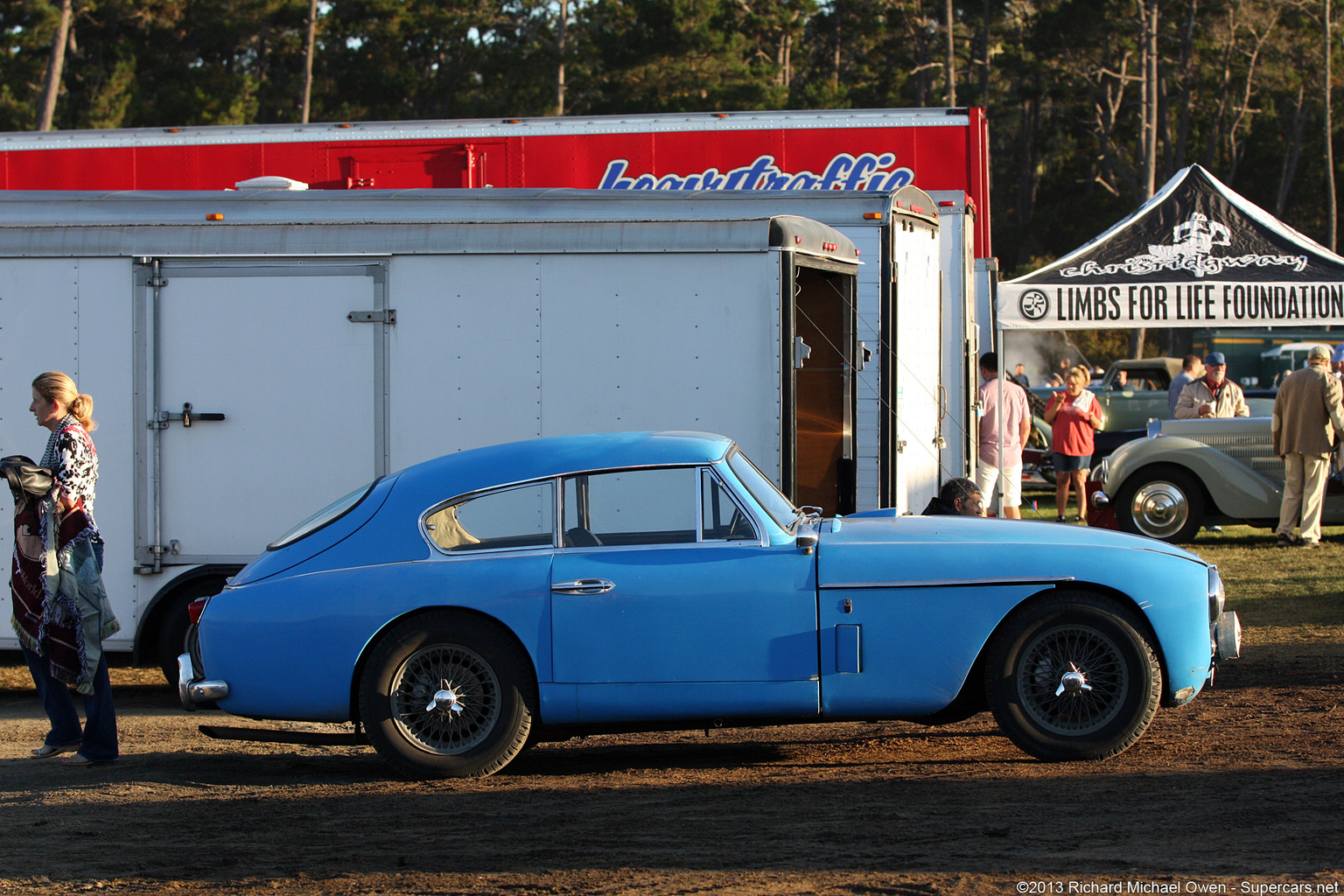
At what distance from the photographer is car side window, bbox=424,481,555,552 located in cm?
559

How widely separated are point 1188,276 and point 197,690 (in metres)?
10.7

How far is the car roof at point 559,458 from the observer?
18.6ft

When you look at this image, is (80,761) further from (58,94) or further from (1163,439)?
(58,94)

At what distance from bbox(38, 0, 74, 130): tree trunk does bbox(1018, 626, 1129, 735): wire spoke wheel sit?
35.8 metres

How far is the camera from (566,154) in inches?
520

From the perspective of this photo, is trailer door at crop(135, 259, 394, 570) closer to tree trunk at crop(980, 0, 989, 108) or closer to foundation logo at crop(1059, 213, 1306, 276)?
→ foundation logo at crop(1059, 213, 1306, 276)

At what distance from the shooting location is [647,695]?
5.43 m

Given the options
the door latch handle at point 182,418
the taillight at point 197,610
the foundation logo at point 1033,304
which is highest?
the foundation logo at point 1033,304

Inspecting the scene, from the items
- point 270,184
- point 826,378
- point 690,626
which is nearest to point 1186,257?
point 826,378

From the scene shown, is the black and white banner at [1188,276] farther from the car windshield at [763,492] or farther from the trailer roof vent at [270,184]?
the car windshield at [763,492]

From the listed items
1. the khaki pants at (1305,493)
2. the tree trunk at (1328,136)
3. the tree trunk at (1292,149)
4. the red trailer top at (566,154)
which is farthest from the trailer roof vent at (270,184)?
the tree trunk at (1292,149)

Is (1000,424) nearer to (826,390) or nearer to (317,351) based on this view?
(826,390)

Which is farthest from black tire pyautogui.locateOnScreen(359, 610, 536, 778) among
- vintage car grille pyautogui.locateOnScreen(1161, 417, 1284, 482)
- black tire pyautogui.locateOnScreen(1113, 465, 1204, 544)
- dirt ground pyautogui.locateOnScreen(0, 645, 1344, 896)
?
vintage car grille pyautogui.locateOnScreen(1161, 417, 1284, 482)

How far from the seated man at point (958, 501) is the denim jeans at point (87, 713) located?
160 inches
